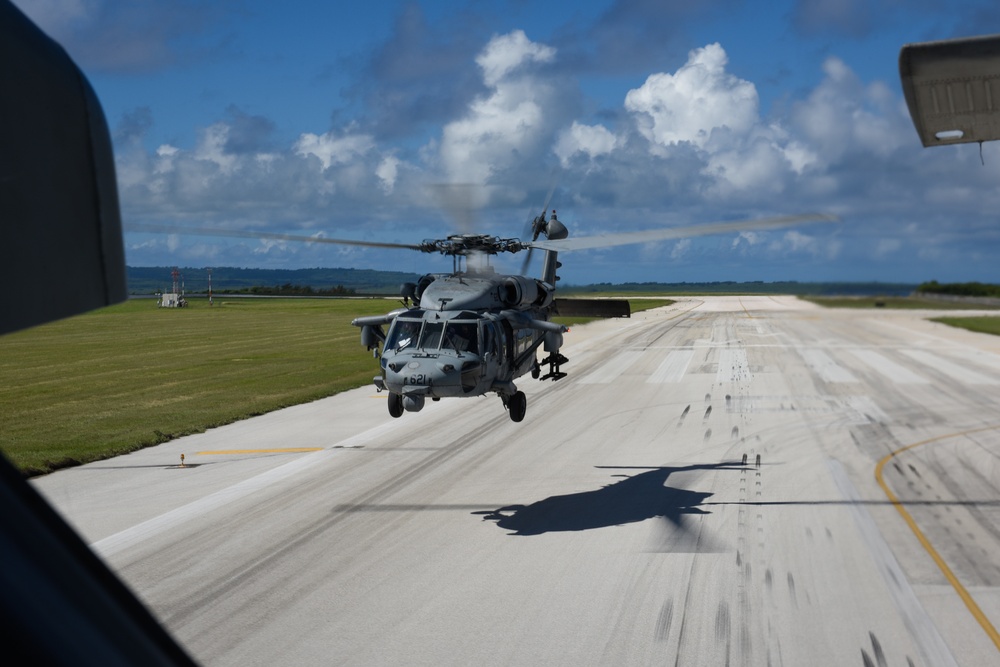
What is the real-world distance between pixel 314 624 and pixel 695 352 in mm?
38403

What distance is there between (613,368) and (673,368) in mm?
2707

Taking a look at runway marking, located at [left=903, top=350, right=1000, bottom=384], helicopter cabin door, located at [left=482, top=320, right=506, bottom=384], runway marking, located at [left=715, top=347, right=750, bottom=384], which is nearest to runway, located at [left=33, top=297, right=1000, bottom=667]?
helicopter cabin door, located at [left=482, top=320, right=506, bottom=384]

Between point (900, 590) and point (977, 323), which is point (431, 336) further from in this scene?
A: point (977, 323)

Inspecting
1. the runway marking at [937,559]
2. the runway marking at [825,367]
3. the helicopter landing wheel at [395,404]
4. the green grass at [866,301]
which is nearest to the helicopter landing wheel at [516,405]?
the helicopter landing wheel at [395,404]

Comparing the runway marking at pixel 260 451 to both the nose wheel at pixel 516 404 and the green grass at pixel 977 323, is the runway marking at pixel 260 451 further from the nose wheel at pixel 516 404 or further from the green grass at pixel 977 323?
the green grass at pixel 977 323

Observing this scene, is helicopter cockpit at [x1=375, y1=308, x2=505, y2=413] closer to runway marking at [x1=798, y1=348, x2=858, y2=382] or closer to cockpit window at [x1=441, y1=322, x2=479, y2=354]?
cockpit window at [x1=441, y1=322, x2=479, y2=354]

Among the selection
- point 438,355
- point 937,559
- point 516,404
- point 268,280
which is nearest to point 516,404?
point 516,404

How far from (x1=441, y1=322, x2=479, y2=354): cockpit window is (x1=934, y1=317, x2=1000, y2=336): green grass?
50.1m

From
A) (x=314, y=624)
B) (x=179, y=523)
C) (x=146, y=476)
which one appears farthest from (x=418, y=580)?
(x=146, y=476)

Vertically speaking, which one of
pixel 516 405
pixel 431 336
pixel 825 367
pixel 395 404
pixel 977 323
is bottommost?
pixel 825 367

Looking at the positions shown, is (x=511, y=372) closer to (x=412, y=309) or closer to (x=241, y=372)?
(x=412, y=309)

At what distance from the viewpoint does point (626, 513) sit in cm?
1653

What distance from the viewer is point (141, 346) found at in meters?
50.3

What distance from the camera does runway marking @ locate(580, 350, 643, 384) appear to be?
36.3 m
